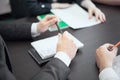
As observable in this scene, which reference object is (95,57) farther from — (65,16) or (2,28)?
(2,28)

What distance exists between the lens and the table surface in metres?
0.90

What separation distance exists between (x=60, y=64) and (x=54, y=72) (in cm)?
5

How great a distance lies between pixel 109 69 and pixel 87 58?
15cm

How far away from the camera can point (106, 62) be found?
0.91m

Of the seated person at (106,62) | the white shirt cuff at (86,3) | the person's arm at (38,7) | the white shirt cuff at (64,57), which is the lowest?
the seated person at (106,62)

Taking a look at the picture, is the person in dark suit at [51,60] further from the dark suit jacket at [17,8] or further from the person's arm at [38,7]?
the dark suit jacket at [17,8]

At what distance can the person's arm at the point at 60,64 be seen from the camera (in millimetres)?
824

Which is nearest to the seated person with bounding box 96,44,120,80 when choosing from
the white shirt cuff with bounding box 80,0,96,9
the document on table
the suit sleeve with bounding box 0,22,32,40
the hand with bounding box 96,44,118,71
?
the hand with bounding box 96,44,118,71

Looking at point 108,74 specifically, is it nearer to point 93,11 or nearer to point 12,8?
point 93,11

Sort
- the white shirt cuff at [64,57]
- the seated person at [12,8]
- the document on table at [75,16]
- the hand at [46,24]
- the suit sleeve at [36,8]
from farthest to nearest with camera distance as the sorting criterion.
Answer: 1. the seated person at [12,8]
2. the suit sleeve at [36,8]
3. the document on table at [75,16]
4. the hand at [46,24]
5. the white shirt cuff at [64,57]

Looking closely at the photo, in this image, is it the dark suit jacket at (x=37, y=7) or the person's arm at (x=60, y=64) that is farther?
the dark suit jacket at (x=37, y=7)

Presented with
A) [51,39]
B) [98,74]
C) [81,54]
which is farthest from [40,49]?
[98,74]

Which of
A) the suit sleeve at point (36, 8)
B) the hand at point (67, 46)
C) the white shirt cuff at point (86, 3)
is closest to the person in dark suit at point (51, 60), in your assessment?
the hand at point (67, 46)

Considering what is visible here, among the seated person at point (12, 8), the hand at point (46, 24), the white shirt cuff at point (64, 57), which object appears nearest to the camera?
the white shirt cuff at point (64, 57)
